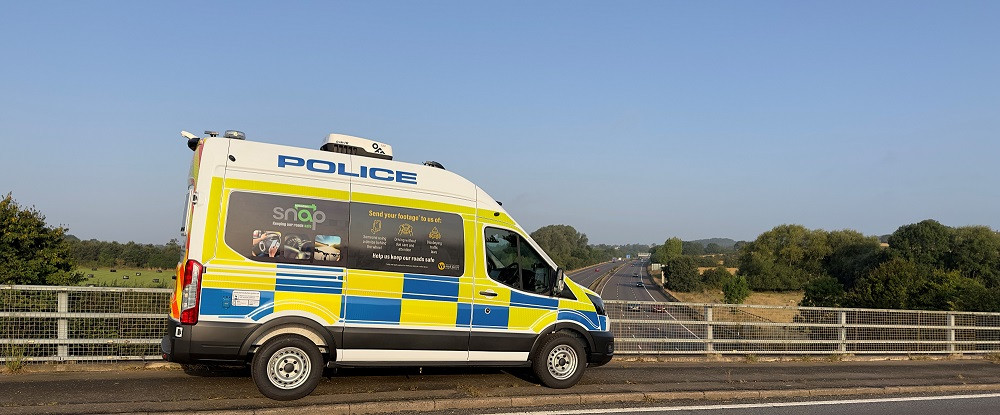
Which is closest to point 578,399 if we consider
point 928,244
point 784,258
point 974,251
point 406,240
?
point 406,240

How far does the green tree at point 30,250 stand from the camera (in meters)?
15.1

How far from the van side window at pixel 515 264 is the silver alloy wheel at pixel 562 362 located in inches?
26.9

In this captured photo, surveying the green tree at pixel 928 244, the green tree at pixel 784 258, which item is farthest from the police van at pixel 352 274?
the green tree at pixel 784 258

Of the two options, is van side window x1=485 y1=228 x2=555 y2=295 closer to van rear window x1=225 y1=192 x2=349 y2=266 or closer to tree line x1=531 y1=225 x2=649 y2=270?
van rear window x1=225 y1=192 x2=349 y2=266

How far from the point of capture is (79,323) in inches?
313

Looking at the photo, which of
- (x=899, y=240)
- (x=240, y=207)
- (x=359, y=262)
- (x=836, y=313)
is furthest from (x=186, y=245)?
(x=899, y=240)

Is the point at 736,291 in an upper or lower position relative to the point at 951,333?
lower

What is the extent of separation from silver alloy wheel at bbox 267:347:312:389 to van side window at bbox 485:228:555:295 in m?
2.16

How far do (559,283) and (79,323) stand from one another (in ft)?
18.3

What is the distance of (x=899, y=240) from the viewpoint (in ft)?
257

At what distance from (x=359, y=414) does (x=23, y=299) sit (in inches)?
169

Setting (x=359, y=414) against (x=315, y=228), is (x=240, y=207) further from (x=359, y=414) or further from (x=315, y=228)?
(x=359, y=414)

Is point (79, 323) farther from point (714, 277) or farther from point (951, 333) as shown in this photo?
point (714, 277)

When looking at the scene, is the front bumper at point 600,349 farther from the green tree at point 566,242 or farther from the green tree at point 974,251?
the green tree at point 566,242
